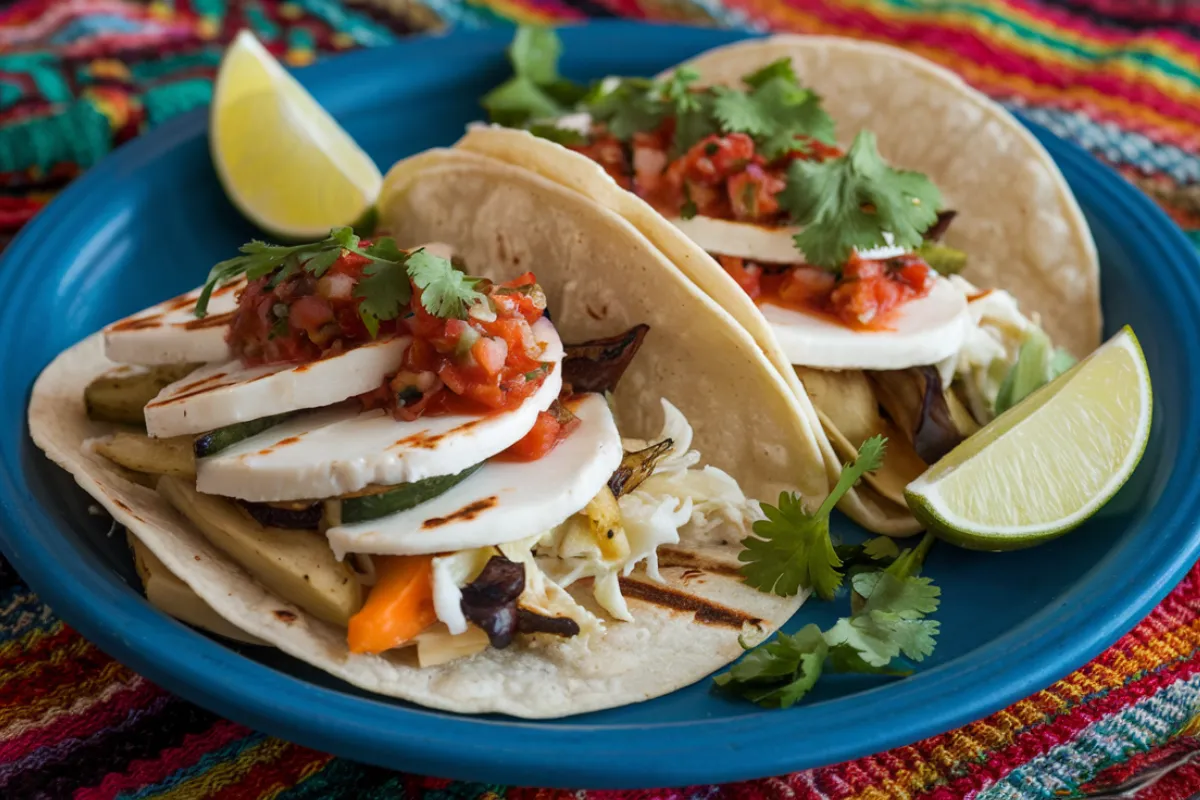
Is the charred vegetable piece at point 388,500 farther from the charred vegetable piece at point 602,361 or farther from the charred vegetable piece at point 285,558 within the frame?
the charred vegetable piece at point 602,361

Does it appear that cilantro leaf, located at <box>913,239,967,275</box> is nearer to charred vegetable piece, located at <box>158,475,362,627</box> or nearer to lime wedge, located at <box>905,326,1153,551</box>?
lime wedge, located at <box>905,326,1153,551</box>

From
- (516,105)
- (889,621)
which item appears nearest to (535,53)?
(516,105)

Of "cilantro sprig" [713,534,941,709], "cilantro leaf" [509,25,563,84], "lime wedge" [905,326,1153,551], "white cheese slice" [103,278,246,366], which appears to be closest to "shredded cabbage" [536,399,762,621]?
"cilantro sprig" [713,534,941,709]

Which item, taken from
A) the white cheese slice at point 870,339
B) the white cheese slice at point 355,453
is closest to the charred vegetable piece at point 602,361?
the white cheese slice at point 355,453

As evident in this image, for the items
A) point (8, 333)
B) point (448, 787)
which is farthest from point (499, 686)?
point (8, 333)

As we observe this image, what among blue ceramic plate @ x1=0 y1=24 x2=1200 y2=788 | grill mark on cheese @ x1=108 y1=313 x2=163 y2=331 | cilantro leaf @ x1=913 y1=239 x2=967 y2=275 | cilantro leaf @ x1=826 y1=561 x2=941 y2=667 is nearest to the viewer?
blue ceramic plate @ x1=0 y1=24 x2=1200 y2=788

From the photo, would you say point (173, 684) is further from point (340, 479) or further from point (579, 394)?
point (579, 394)
